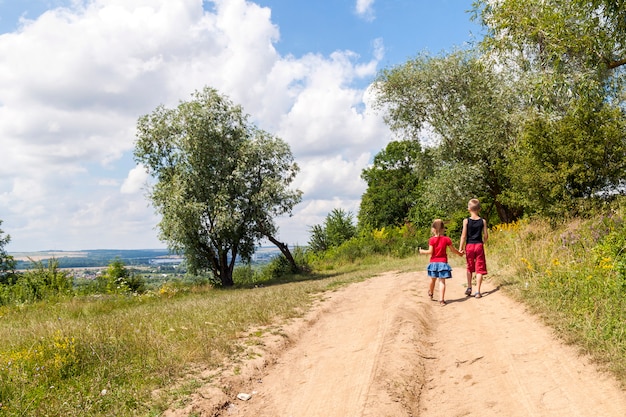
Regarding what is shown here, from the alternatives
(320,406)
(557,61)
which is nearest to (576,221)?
(557,61)

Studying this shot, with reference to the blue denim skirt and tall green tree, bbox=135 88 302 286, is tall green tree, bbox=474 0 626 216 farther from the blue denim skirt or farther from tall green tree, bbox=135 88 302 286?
tall green tree, bbox=135 88 302 286

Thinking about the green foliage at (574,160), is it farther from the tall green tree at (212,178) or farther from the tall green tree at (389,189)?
the tall green tree at (389,189)

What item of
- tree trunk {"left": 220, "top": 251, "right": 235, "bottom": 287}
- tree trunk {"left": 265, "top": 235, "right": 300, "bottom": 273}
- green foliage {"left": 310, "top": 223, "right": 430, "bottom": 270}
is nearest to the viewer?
tree trunk {"left": 220, "top": 251, "right": 235, "bottom": 287}

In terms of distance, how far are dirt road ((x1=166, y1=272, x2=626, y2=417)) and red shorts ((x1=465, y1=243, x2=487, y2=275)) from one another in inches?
34.7

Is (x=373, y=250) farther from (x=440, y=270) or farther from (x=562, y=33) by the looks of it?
(x=440, y=270)

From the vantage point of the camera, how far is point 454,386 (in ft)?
18.1

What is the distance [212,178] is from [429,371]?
747 inches

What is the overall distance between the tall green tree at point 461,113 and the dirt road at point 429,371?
1913 cm

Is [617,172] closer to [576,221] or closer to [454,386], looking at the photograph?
[576,221]

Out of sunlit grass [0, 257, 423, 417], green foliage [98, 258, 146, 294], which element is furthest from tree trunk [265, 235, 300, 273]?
sunlit grass [0, 257, 423, 417]

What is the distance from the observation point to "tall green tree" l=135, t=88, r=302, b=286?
22.5 meters

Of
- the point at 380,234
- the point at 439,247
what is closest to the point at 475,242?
the point at 439,247

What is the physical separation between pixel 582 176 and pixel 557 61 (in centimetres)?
428

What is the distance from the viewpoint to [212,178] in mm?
23359
